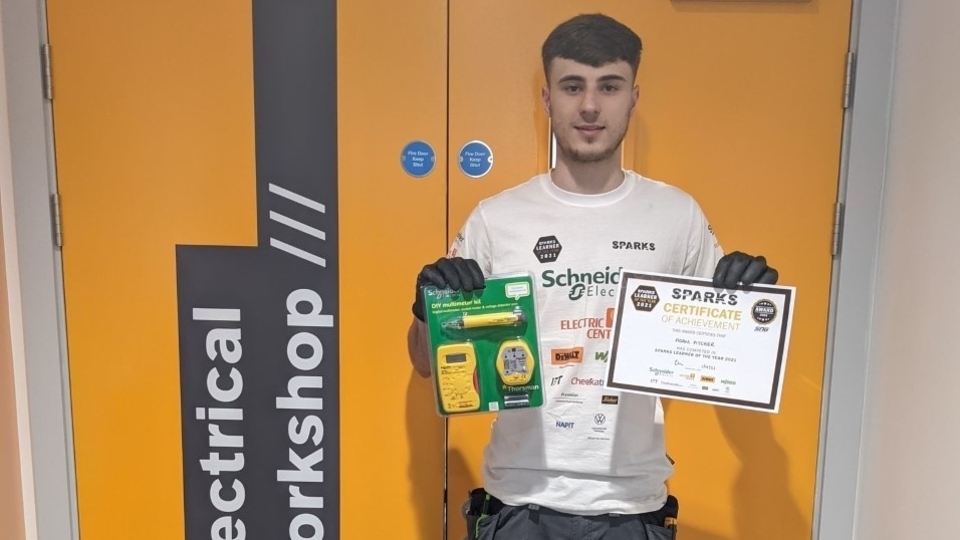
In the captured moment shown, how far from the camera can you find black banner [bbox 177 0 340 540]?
1632 mm

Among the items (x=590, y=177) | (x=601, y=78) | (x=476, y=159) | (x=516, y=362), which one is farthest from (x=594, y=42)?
(x=516, y=362)

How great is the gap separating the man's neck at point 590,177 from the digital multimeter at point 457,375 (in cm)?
38

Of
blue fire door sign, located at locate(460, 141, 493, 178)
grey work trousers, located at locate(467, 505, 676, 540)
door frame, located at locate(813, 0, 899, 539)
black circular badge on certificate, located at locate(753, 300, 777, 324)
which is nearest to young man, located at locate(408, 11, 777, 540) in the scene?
grey work trousers, located at locate(467, 505, 676, 540)

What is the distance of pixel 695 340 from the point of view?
132 centimetres

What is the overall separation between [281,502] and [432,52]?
1.11 meters

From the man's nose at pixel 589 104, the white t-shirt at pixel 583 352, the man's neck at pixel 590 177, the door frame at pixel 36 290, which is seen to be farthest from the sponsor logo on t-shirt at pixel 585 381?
the door frame at pixel 36 290

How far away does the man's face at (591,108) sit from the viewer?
1.39 meters

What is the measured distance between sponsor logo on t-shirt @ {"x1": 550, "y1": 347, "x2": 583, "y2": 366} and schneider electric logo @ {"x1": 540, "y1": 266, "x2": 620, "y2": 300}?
10cm

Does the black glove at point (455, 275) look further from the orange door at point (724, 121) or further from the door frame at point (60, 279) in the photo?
the door frame at point (60, 279)

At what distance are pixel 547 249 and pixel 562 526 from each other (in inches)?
20.7

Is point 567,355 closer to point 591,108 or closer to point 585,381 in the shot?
point 585,381

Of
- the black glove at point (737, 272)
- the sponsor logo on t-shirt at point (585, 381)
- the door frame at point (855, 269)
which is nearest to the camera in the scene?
the black glove at point (737, 272)

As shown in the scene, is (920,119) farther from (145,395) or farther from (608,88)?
(145,395)

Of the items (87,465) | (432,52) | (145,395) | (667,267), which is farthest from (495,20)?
(87,465)
